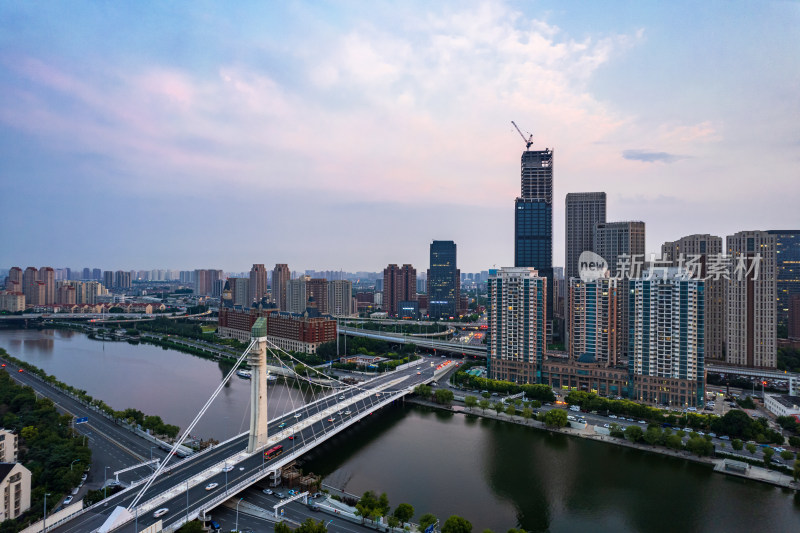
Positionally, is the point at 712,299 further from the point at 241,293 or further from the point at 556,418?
the point at 241,293

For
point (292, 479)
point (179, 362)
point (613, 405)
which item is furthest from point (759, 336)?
point (179, 362)

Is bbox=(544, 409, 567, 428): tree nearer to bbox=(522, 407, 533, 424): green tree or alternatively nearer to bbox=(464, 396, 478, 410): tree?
bbox=(522, 407, 533, 424): green tree

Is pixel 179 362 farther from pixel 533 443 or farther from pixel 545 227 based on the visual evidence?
pixel 545 227

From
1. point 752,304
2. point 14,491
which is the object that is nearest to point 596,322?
point 752,304

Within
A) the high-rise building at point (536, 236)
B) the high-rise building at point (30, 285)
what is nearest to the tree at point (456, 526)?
the high-rise building at point (536, 236)

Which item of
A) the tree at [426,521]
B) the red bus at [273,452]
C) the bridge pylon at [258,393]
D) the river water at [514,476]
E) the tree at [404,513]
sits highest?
the bridge pylon at [258,393]

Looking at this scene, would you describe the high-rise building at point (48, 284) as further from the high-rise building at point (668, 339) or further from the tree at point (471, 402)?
the high-rise building at point (668, 339)

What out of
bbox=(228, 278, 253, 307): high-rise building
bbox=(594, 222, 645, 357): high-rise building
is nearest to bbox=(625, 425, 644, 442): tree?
bbox=(594, 222, 645, 357): high-rise building
